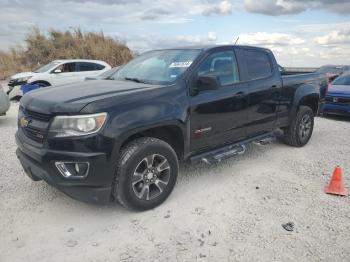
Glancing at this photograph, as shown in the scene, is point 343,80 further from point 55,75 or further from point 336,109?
point 55,75

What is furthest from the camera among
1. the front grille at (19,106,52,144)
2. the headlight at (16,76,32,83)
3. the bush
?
the bush

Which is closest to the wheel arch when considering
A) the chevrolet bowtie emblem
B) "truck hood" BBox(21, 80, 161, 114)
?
"truck hood" BBox(21, 80, 161, 114)

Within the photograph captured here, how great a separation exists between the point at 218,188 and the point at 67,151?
2.07 m

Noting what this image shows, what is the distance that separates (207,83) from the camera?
4.14 metres

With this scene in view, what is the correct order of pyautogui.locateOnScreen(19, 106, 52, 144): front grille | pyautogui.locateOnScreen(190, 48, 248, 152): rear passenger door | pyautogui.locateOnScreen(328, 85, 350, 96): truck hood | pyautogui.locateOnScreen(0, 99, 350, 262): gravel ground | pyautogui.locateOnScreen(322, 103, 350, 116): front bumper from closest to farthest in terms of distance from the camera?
pyautogui.locateOnScreen(0, 99, 350, 262): gravel ground
pyautogui.locateOnScreen(19, 106, 52, 144): front grille
pyautogui.locateOnScreen(190, 48, 248, 152): rear passenger door
pyautogui.locateOnScreen(322, 103, 350, 116): front bumper
pyautogui.locateOnScreen(328, 85, 350, 96): truck hood

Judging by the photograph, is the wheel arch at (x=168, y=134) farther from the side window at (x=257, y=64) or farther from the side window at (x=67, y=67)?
the side window at (x=67, y=67)

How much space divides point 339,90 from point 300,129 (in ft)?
15.0

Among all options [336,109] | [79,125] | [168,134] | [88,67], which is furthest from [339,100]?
[88,67]

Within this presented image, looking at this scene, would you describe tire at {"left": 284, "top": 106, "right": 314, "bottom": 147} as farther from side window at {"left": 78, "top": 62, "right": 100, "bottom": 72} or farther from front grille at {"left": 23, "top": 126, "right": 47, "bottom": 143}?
side window at {"left": 78, "top": 62, "right": 100, "bottom": 72}

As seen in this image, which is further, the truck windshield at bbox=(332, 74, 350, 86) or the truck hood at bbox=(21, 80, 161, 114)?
the truck windshield at bbox=(332, 74, 350, 86)

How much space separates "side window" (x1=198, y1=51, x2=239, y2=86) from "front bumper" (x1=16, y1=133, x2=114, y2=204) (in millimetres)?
1739

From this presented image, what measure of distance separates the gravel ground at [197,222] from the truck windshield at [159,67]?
55.9 inches

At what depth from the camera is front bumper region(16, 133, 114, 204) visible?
336 cm

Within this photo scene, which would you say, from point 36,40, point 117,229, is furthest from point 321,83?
point 36,40
